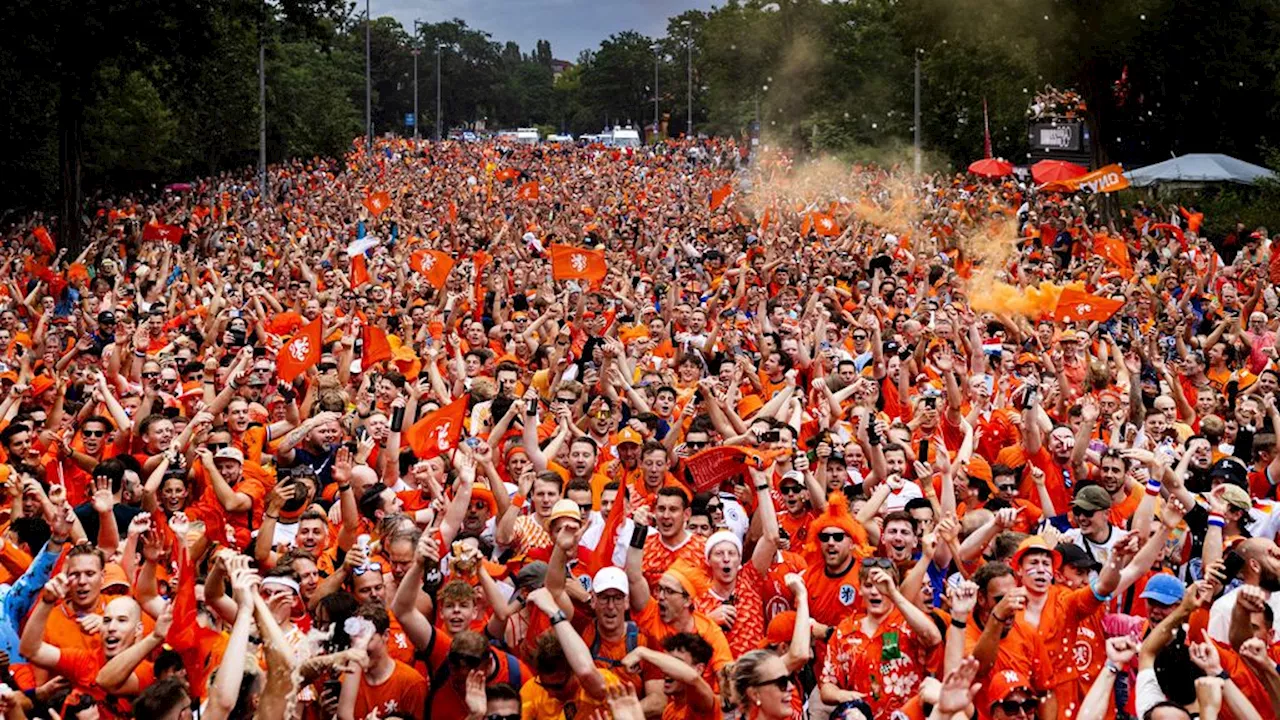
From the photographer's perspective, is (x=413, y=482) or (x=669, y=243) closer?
(x=413, y=482)

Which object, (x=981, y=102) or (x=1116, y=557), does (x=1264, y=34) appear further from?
(x=1116, y=557)

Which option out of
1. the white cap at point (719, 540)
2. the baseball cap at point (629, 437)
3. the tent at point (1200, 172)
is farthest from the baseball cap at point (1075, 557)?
the tent at point (1200, 172)

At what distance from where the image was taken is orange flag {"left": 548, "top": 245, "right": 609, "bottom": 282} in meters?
16.1

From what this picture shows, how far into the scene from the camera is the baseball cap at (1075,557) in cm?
645

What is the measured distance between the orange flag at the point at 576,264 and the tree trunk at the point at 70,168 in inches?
504

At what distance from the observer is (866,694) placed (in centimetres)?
594

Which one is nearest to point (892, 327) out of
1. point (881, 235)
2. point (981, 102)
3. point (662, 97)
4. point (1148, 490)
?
point (1148, 490)

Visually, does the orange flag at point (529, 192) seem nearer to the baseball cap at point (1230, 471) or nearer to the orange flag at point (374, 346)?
the orange flag at point (374, 346)

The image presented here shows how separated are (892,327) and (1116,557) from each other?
820 centimetres

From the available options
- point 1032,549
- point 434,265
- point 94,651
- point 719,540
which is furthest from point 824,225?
point 94,651

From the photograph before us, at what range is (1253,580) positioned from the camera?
6320 mm

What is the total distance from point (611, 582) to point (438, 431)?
11.1 feet

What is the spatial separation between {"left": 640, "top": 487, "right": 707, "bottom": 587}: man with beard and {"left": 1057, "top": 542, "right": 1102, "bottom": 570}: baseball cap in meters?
1.60

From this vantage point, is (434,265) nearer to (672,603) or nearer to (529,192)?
(672,603)
